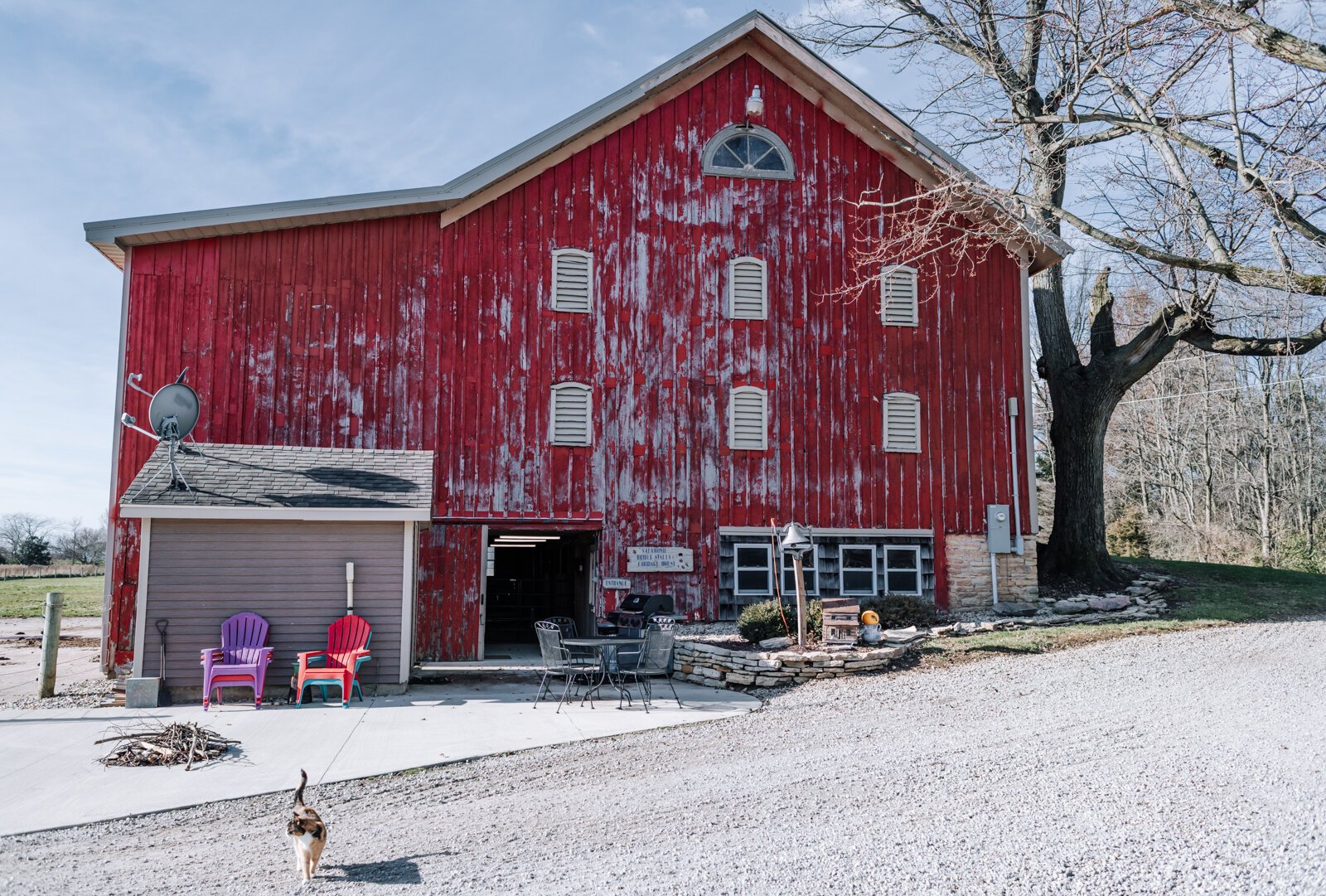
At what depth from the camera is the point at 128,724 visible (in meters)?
9.66

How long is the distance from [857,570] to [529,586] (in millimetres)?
8696

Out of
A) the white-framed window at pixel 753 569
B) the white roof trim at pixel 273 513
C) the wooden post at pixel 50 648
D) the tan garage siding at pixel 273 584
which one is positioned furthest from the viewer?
the white-framed window at pixel 753 569

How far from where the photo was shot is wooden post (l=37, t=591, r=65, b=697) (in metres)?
11.4

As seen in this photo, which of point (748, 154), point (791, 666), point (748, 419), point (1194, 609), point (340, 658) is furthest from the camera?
point (748, 154)

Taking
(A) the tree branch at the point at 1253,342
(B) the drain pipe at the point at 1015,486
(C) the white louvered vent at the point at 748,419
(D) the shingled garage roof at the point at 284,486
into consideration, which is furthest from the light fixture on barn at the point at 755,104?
(A) the tree branch at the point at 1253,342

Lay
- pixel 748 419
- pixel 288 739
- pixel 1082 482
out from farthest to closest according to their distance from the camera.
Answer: pixel 1082 482 < pixel 748 419 < pixel 288 739

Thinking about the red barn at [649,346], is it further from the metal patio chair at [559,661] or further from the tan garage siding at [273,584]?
the metal patio chair at [559,661]

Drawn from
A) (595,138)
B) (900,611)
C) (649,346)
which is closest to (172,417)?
(649,346)

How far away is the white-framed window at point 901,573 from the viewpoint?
16.4m

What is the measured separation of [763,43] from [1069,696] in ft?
38.6

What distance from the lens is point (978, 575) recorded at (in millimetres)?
16547

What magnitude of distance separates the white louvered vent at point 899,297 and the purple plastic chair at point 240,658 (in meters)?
10.8

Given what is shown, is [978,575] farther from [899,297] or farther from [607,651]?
[607,651]

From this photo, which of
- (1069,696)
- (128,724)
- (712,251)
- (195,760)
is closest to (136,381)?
(128,724)
